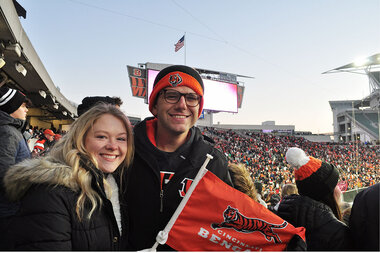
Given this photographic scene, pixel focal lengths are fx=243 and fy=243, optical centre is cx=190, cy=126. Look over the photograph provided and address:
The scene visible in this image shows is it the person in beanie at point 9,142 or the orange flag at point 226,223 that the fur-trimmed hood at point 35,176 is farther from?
the person in beanie at point 9,142

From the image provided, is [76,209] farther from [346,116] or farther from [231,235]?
[346,116]

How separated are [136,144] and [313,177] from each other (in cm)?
138

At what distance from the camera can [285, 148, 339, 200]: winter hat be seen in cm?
183

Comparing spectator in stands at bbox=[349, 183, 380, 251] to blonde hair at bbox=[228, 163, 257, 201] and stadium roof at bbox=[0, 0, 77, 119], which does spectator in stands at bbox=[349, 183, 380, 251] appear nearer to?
blonde hair at bbox=[228, 163, 257, 201]

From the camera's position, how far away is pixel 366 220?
130 cm

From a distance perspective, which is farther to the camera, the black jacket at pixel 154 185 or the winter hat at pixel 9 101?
Result: the winter hat at pixel 9 101

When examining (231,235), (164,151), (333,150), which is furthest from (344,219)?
(333,150)

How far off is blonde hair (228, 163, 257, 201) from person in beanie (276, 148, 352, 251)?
1.23 feet

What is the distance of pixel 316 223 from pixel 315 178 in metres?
0.33

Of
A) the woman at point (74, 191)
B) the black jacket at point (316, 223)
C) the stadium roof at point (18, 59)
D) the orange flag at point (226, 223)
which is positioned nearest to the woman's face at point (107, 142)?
the woman at point (74, 191)

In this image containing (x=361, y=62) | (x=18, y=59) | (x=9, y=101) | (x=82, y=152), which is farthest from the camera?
(x=361, y=62)

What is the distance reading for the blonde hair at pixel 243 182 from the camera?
227 cm

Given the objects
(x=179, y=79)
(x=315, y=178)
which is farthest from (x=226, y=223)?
(x=179, y=79)

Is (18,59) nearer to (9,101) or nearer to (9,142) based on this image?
(9,101)
